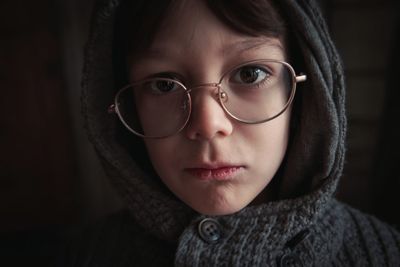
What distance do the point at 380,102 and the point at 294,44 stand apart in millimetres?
1095

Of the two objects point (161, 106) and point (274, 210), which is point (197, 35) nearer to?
point (161, 106)

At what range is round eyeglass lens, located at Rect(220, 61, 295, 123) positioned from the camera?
1.67 ft

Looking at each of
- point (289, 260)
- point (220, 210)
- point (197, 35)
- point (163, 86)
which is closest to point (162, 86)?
point (163, 86)

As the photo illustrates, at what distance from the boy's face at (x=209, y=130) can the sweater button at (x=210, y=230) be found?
0.03 meters

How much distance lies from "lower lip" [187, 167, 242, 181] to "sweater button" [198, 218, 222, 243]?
0.29 ft

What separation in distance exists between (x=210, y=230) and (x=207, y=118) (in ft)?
0.66

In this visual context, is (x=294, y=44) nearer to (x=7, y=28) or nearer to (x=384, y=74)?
(x=384, y=74)

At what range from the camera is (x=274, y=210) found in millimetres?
555

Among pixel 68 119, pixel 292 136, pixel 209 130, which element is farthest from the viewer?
pixel 68 119

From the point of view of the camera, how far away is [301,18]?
52 cm

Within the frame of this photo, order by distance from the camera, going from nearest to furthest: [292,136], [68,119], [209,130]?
[209,130] < [292,136] < [68,119]

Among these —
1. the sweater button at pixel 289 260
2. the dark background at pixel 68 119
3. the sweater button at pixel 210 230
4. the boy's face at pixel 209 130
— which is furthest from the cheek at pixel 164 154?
the dark background at pixel 68 119

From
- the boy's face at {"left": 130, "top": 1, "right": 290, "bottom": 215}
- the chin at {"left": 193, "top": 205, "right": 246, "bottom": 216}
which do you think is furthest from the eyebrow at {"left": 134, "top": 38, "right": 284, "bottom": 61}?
the chin at {"left": 193, "top": 205, "right": 246, "bottom": 216}

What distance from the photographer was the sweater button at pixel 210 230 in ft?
1.79
